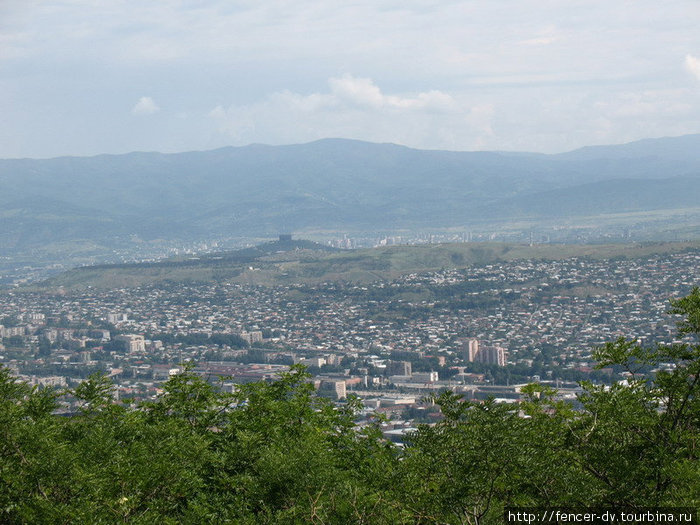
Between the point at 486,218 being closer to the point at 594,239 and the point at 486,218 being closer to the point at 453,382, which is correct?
the point at 594,239

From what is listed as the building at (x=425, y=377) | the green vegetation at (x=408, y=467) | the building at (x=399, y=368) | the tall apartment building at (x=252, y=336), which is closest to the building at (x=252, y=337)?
the tall apartment building at (x=252, y=336)

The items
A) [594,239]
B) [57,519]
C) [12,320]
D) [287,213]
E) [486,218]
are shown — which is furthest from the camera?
[287,213]

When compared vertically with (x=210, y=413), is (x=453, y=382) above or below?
below

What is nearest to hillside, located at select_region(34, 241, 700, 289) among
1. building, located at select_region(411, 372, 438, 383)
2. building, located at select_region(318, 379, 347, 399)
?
building, located at select_region(411, 372, 438, 383)

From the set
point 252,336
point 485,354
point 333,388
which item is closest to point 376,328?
point 252,336

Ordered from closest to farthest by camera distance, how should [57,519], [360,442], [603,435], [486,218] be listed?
[57,519] < [603,435] < [360,442] < [486,218]

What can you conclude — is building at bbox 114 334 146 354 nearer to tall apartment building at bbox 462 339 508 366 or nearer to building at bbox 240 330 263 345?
building at bbox 240 330 263 345

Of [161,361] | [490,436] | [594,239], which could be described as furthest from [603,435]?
[594,239]
